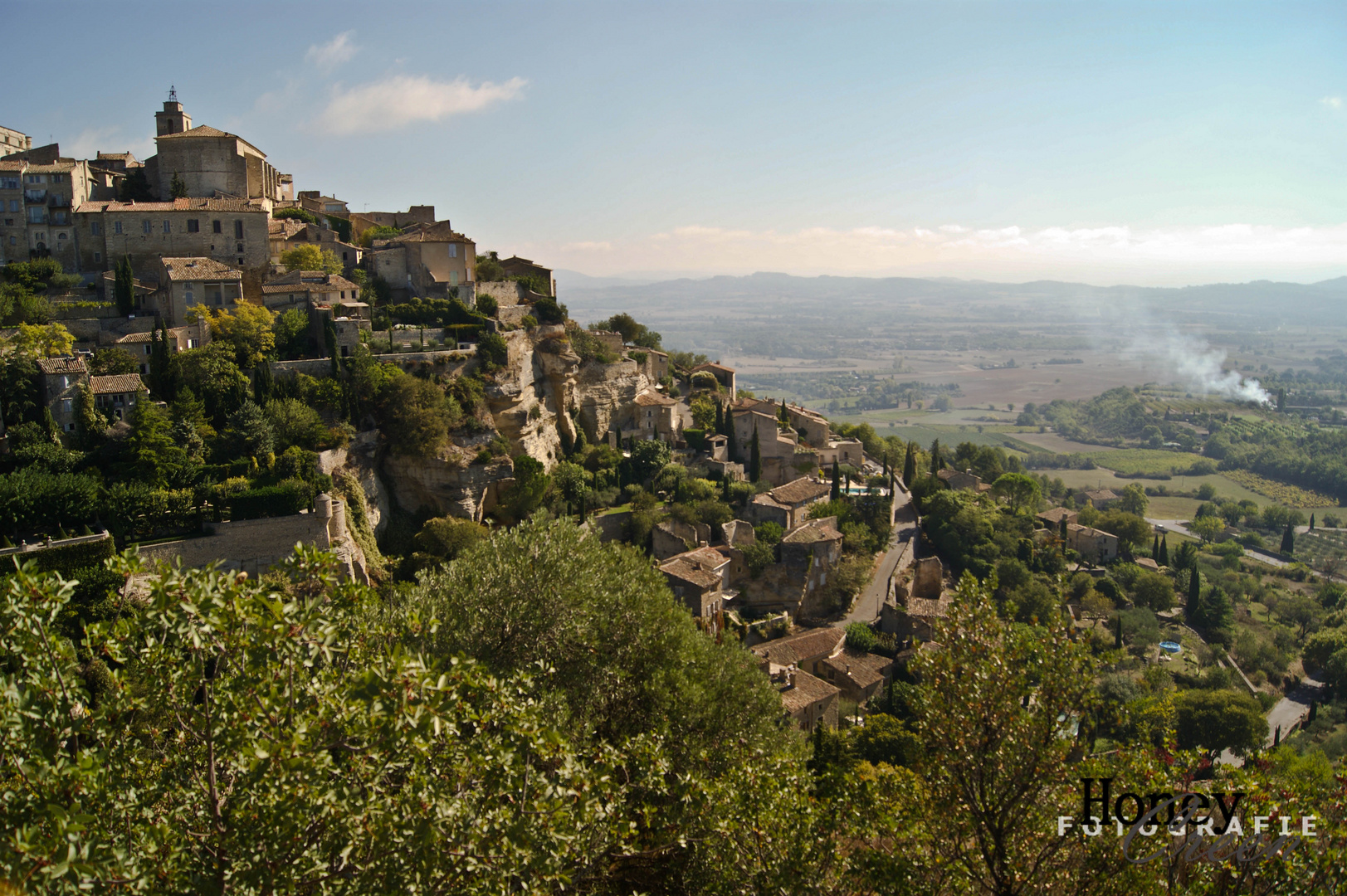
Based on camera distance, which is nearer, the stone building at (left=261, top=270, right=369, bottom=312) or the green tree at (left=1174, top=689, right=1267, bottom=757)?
the stone building at (left=261, top=270, right=369, bottom=312)

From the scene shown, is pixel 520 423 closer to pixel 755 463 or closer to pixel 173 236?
pixel 755 463

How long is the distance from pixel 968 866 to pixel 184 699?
8639 millimetres

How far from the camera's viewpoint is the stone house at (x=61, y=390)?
75.4 feet

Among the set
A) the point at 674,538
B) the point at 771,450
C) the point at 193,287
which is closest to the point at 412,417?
the point at 193,287

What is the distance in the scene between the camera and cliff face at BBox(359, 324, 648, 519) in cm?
2841

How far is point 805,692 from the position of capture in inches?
1025

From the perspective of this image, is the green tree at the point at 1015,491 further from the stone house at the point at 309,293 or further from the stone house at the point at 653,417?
the stone house at the point at 309,293

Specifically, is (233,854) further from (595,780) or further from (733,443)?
(733,443)

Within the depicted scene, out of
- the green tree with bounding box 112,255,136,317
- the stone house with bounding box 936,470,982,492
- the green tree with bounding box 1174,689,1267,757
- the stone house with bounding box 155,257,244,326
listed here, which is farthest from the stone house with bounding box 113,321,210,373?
the stone house with bounding box 936,470,982,492

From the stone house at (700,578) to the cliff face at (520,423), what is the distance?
7.24m

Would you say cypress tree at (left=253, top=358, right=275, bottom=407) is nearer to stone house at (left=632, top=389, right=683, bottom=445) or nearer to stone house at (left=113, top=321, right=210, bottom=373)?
stone house at (left=113, top=321, right=210, bottom=373)

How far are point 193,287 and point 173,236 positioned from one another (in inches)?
201

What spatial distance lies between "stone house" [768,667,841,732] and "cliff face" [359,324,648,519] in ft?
41.2

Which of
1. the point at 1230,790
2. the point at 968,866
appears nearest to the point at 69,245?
the point at 968,866
